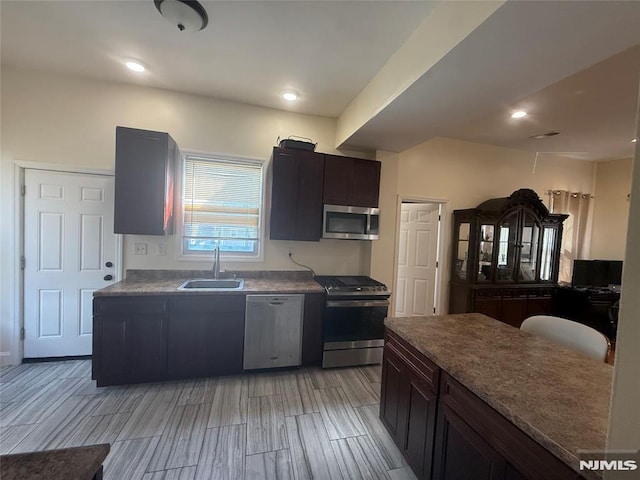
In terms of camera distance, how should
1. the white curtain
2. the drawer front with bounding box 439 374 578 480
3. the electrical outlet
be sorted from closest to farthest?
the drawer front with bounding box 439 374 578 480, the electrical outlet, the white curtain

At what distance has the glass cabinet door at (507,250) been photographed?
3.92 m

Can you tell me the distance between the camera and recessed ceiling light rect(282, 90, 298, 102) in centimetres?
283

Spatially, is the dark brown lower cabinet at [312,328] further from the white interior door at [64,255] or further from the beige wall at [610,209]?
the beige wall at [610,209]

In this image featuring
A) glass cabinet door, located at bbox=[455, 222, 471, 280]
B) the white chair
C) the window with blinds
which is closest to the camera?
the white chair

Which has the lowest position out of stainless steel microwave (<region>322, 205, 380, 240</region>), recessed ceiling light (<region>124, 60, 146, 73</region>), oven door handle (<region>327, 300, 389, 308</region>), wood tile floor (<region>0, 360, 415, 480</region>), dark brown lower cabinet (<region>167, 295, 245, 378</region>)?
wood tile floor (<region>0, 360, 415, 480</region>)

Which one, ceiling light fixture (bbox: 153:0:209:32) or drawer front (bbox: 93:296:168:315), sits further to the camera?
drawer front (bbox: 93:296:168:315)

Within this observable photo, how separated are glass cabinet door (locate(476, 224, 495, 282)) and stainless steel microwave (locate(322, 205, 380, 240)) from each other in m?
1.72

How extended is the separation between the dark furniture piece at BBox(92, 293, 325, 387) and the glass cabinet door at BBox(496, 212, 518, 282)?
3.66 metres

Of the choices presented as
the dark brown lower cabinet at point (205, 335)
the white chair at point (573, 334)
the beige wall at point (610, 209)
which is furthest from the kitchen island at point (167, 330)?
the beige wall at point (610, 209)

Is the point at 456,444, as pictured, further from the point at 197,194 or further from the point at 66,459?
the point at 197,194

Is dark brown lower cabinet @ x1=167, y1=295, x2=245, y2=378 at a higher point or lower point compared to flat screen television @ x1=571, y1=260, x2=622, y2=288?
lower

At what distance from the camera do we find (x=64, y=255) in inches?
110

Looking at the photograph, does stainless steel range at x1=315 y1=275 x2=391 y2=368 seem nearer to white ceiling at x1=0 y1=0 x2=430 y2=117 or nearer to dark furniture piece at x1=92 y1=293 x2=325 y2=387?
dark furniture piece at x1=92 y1=293 x2=325 y2=387

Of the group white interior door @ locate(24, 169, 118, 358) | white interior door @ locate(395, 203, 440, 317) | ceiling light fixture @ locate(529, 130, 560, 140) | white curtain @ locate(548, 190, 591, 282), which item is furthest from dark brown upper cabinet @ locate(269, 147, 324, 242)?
white curtain @ locate(548, 190, 591, 282)
